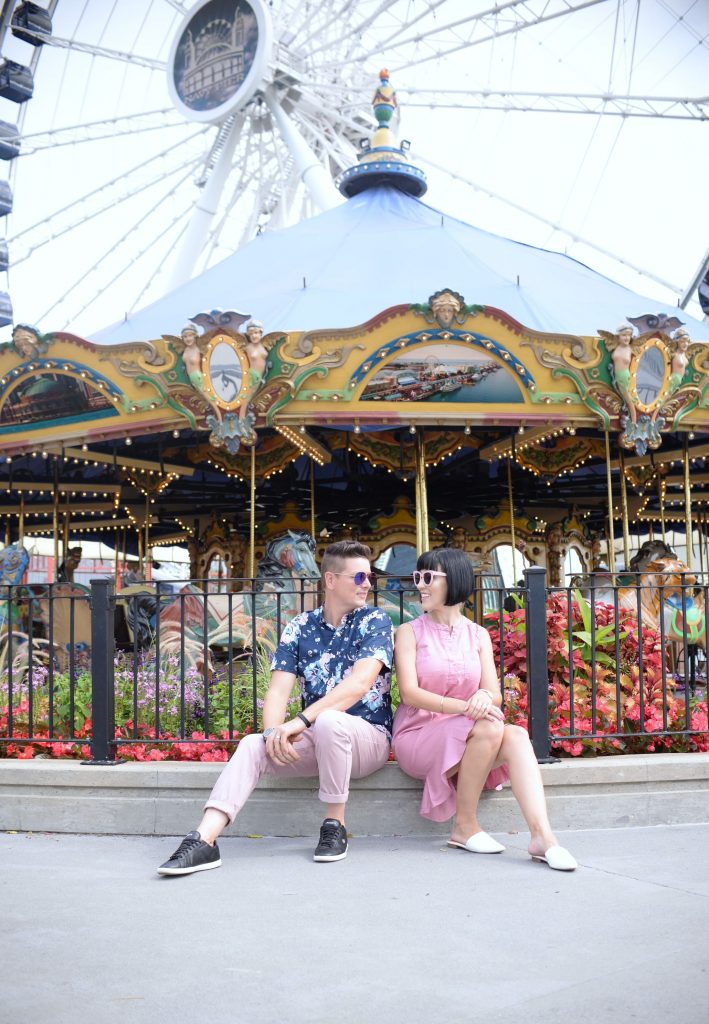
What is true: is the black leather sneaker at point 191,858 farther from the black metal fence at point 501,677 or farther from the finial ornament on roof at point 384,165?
the finial ornament on roof at point 384,165

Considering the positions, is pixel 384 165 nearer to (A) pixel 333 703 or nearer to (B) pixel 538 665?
(B) pixel 538 665

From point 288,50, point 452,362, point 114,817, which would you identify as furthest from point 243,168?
point 114,817

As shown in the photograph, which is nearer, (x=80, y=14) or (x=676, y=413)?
(x=676, y=413)

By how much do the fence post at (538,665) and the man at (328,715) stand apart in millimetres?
755

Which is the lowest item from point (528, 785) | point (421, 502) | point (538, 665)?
point (528, 785)

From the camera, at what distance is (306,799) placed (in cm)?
443

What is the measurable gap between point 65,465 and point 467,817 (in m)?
11.4

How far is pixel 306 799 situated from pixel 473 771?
79 centimetres

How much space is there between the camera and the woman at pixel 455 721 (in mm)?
3973

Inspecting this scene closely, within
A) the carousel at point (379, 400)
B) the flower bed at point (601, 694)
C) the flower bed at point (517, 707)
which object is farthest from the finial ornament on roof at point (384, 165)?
the flower bed at point (601, 694)

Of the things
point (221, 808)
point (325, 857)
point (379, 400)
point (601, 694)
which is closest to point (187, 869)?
point (221, 808)

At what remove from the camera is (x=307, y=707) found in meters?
4.29

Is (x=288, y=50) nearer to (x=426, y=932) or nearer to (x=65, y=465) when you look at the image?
(x=65, y=465)

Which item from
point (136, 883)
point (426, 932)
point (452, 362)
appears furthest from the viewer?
point (452, 362)
